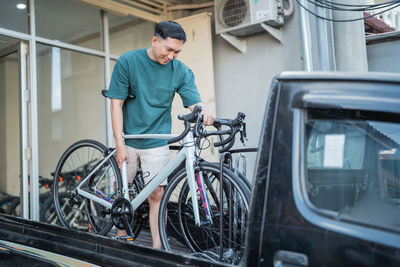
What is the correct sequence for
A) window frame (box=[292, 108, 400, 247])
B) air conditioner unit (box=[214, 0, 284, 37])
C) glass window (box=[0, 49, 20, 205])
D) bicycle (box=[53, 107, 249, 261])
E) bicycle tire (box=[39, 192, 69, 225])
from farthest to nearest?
1. glass window (box=[0, 49, 20, 205])
2. bicycle tire (box=[39, 192, 69, 225])
3. air conditioner unit (box=[214, 0, 284, 37])
4. bicycle (box=[53, 107, 249, 261])
5. window frame (box=[292, 108, 400, 247])

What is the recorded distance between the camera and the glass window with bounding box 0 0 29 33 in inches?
169

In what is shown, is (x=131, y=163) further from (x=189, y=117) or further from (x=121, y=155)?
(x=189, y=117)

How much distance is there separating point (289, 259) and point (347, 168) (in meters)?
0.36

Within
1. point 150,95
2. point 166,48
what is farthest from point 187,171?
point 166,48

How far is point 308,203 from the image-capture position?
3.66 feet

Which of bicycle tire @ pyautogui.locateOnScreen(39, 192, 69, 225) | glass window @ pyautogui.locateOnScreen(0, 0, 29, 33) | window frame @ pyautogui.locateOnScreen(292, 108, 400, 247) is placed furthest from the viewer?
bicycle tire @ pyautogui.locateOnScreen(39, 192, 69, 225)

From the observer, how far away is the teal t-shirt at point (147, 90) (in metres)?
2.50

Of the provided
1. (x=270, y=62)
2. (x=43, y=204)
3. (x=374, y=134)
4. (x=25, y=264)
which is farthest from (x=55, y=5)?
(x=374, y=134)

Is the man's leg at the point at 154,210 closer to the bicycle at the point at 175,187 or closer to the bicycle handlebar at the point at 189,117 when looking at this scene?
the bicycle at the point at 175,187

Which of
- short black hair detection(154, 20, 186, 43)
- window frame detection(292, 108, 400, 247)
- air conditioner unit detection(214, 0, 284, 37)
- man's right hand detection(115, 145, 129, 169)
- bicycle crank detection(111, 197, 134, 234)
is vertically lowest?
bicycle crank detection(111, 197, 134, 234)

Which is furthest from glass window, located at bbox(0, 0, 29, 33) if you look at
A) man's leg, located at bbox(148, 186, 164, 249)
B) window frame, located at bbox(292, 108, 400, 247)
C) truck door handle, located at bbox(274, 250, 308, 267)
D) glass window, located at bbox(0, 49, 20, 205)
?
truck door handle, located at bbox(274, 250, 308, 267)

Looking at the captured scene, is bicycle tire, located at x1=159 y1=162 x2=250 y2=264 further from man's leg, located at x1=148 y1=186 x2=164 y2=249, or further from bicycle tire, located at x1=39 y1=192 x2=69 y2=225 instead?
bicycle tire, located at x1=39 y1=192 x2=69 y2=225

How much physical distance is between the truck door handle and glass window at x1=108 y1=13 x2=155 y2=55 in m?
4.83

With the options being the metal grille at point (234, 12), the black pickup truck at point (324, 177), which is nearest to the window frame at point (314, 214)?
the black pickup truck at point (324, 177)
